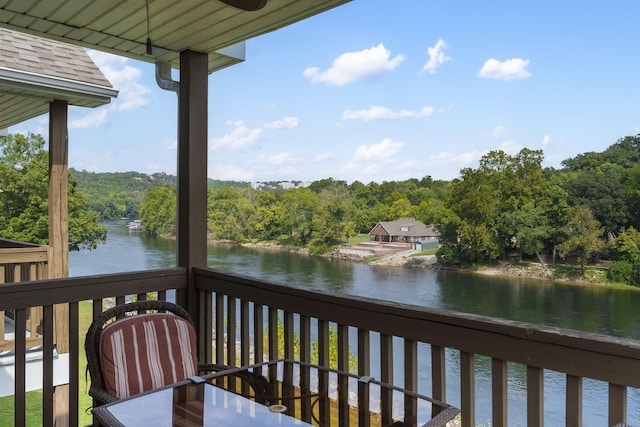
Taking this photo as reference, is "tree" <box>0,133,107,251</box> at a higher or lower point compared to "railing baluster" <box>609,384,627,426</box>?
higher

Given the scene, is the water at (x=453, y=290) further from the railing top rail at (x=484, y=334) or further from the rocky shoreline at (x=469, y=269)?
the railing top rail at (x=484, y=334)

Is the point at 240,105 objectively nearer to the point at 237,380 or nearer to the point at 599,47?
the point at 599,47

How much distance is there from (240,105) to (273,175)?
6.50 metres

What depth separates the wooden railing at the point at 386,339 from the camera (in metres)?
1.48

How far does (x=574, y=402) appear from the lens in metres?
1.52

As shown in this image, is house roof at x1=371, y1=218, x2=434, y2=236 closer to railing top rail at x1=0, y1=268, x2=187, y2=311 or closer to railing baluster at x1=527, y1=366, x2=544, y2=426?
railing top rail at x1=0, y1=268, x2=187, y2=311

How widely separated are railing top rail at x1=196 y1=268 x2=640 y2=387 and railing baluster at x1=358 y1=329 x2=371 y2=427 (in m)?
0.06

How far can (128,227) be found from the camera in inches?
776

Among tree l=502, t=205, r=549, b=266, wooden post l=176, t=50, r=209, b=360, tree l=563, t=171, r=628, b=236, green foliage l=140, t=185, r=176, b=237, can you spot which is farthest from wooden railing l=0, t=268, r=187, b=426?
tree l=502, t=205, r=549, b=266

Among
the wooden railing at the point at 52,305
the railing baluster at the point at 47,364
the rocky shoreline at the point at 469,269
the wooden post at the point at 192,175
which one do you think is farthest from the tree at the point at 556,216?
the railing baluster at the point at 47,364

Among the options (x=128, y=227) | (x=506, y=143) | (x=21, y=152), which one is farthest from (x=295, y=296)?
(x=506, y=143)

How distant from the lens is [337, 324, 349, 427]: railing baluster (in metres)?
1.58

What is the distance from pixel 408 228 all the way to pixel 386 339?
18.4 m

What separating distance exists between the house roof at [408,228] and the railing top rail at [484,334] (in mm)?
17322
